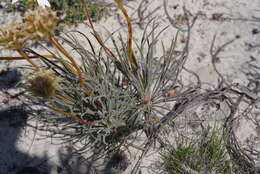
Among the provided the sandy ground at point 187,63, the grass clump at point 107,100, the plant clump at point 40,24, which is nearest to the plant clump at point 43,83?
the plant clump at point 40,24

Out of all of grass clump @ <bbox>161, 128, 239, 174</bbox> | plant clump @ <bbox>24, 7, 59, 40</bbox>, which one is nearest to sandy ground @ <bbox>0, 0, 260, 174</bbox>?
grass clump @ <bbox>161, 128, 239, 174</bbox>

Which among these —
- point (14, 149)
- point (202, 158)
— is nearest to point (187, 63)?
point (202, 158)

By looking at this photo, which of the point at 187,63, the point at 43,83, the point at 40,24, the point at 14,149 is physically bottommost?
the point at 14,149

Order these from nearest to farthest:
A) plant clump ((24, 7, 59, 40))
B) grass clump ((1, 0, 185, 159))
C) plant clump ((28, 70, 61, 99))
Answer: plant clump ((24, 7, 59, 40)) < plant clump ((28, 70, 61, 99)) < grass clump ((1, 0, 185, 159))

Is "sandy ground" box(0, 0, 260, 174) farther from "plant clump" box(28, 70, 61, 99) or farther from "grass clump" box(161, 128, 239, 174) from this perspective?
"plant clump" box(28, 70, 61, 99)

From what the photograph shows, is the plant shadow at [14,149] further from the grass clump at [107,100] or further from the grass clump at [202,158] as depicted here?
the grass clump at [202,158]

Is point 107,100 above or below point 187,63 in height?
below

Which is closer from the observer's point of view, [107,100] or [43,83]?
[43,83]

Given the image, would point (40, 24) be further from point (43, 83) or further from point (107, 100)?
point (107, 100)
